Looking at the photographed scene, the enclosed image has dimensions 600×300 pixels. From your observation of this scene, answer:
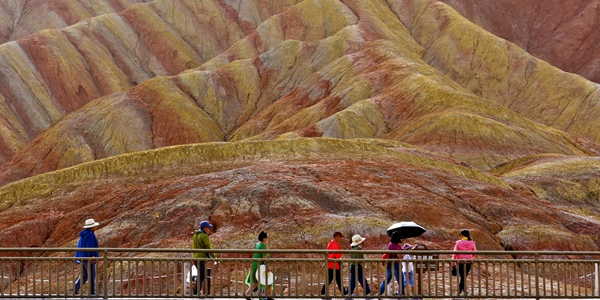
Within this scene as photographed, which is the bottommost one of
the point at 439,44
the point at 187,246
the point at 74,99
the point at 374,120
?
the point at 187,246

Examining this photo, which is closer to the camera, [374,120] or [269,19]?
[374,120]

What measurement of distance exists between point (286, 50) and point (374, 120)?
1454 inches

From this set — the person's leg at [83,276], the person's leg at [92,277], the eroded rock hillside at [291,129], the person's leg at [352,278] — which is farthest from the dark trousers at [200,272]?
the eroded rock hillside at [291,129]

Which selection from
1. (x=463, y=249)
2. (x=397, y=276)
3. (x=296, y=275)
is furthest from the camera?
(x=463, y=249)

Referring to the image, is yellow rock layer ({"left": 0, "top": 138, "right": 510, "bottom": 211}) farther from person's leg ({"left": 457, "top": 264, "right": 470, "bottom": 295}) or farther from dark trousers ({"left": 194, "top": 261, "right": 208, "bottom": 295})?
person's leg ({"left": 457, "top": 264, "right": 470, "bottom": 295})

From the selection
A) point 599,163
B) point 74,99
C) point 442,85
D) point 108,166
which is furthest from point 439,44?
point 108,166

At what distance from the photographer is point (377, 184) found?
49.5m

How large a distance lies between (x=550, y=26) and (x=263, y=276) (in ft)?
509

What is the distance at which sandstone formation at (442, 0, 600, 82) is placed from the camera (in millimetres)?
154625

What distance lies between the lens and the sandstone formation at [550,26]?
155 meters

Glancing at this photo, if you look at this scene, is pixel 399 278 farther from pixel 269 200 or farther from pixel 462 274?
pixel 269 200

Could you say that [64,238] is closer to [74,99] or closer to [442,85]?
[442,85]

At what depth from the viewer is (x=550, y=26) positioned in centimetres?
16362

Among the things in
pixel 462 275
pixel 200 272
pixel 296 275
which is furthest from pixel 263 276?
pixel 462 275
